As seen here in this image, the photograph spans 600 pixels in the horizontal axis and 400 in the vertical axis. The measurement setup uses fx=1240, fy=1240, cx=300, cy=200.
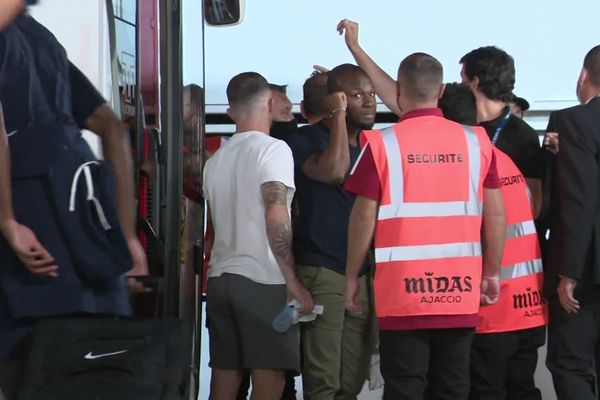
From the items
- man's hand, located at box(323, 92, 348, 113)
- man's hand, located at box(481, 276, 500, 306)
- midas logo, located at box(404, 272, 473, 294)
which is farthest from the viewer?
man's hand, located at box(323, 92, 348, 113)

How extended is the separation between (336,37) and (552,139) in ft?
5.02

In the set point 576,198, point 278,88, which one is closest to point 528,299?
point 576,198

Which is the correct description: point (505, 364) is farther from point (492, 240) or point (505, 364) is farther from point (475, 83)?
point (475, 83)

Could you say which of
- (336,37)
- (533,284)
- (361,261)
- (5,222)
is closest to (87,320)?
(5,222)

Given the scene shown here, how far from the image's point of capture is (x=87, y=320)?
7.84 feet

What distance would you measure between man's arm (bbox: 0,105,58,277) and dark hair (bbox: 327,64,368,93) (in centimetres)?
230

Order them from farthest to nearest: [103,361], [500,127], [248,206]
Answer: [500,127], [248,206], [103,361]

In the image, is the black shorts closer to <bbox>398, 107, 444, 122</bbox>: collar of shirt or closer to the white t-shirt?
the white t-shirt

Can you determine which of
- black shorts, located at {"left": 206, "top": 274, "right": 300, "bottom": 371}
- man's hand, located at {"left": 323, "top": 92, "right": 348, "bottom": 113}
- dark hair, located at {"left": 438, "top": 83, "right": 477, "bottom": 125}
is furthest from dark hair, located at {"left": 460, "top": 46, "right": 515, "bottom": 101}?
black shorts, located at {"left": 206, "top": 274, "right": 300, "bottom": 371}

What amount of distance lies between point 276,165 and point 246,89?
36 cm

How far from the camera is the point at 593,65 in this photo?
4383 millimetres

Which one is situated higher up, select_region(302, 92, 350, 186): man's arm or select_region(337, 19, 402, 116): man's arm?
select_region(337, 19, 402, 116): man's arm

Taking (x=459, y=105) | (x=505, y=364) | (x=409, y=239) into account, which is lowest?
(x=505, y=364)

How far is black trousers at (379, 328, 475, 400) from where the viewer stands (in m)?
3.81
